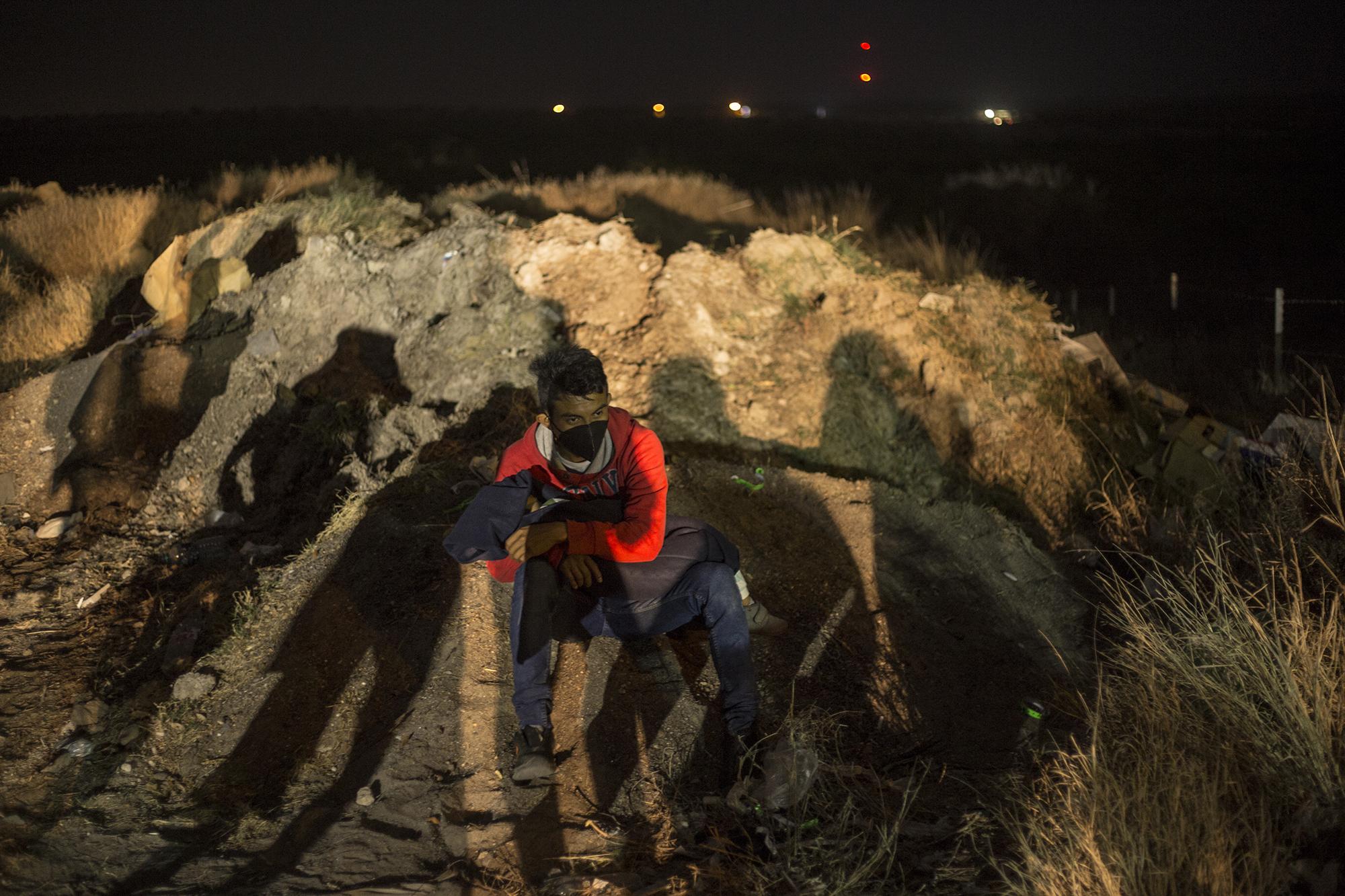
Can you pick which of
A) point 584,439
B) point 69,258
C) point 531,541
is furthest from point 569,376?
point 69,258

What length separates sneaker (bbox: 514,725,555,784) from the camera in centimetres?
352

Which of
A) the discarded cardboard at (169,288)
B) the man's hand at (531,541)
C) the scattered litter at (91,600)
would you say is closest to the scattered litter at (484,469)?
the man's hand at (531,541)

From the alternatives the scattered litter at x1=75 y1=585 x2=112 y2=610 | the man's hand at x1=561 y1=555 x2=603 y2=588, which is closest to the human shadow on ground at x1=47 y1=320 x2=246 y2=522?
the scattered litter at x1=75 y1=585 x2=112 y2=610

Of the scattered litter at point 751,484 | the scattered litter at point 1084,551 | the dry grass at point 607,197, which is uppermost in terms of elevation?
the dry grass at point 607,197

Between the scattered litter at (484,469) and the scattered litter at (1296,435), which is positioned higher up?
the scattered litter at (484,469)

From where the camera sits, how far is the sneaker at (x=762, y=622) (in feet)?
14.0

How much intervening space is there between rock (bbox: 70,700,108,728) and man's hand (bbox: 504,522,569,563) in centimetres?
233

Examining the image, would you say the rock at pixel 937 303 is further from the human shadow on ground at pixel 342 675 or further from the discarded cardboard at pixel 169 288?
the discarded cardboard at pixel 169 288

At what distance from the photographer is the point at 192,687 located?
4.35 meters

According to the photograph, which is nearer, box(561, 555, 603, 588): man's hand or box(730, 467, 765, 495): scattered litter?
box(561, 555, 603, 588): man's hand

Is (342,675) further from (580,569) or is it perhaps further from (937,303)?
(937,303)

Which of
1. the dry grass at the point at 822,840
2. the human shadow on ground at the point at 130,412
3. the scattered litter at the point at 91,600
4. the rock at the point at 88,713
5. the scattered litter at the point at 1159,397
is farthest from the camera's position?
the scattered litter at the point at 1159,397

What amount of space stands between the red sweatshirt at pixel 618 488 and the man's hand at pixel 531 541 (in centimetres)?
8

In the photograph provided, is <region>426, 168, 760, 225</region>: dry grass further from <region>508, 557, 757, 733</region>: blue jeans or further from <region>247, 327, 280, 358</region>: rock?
<region>508, 557, 757, 733</region>: blue jeans
